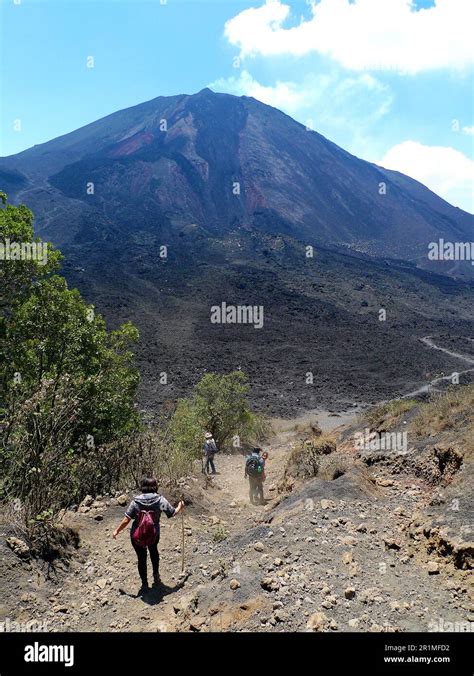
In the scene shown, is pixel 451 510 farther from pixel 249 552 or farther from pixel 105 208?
pixel 105 208

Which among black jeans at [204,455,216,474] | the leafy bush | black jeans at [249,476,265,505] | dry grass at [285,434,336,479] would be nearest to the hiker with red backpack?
dry grass at [285,434,336,479]

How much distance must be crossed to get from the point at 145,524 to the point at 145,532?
64 mm

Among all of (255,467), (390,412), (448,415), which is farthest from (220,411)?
(448,415)

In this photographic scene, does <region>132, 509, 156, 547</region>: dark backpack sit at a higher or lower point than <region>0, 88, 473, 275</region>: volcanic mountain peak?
lower

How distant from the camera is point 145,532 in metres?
4.07

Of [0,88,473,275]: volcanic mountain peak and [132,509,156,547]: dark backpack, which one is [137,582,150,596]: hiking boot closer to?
[132,509,156,547]: dark backpack

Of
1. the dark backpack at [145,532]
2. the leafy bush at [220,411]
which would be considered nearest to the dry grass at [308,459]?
the dark backpack at [145,532]

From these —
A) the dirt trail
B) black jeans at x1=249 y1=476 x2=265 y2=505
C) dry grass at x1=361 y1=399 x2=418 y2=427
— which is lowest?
black jeans at x1=249 y1=476 x2=265 y2=505

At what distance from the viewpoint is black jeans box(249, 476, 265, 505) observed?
27.0ft

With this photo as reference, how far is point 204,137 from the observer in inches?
3342

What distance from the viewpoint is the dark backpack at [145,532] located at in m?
4.07

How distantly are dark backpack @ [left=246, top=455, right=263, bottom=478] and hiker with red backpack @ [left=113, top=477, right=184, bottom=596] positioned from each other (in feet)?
12.9

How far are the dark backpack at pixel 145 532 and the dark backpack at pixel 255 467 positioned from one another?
4175 mm
